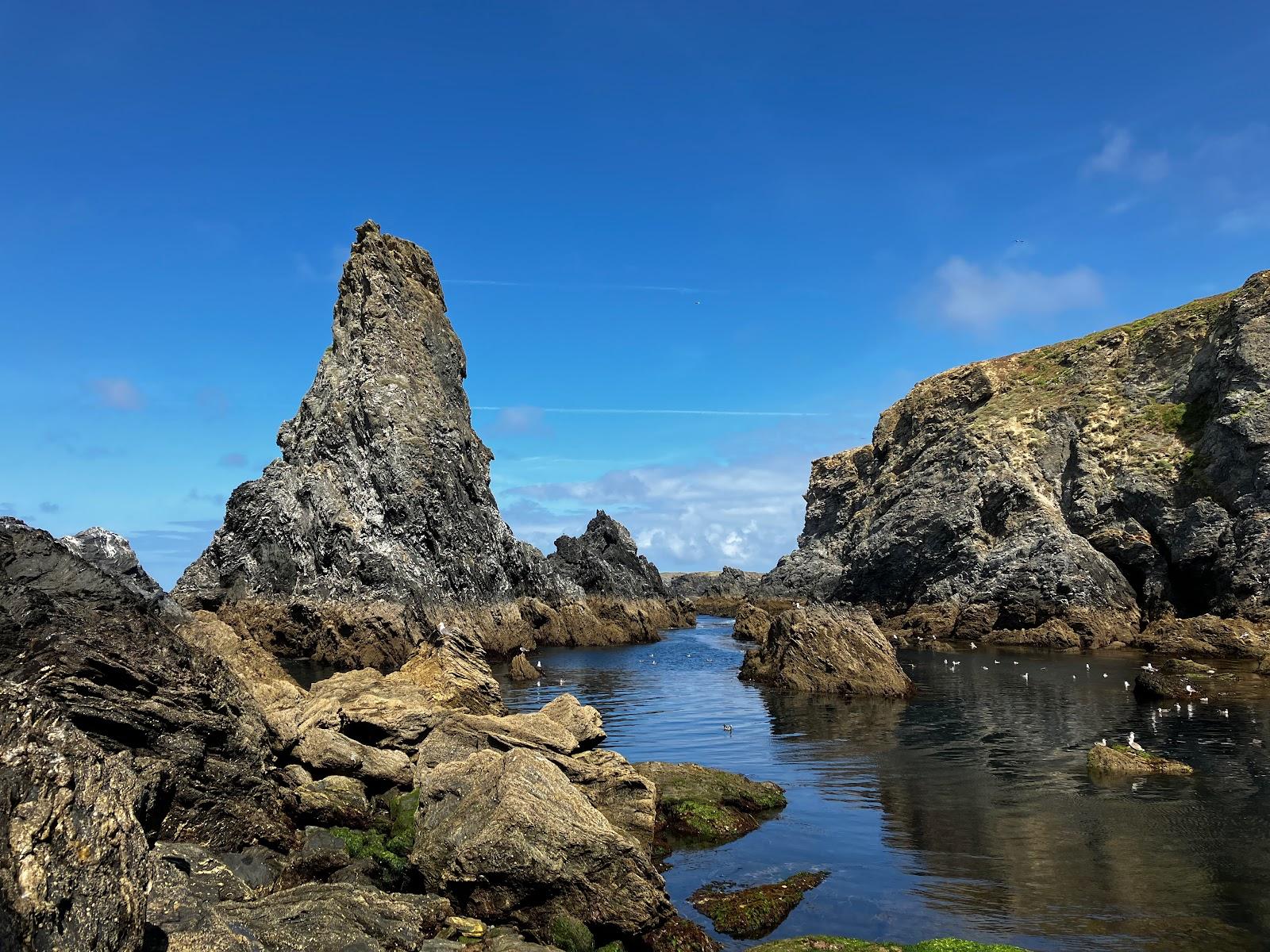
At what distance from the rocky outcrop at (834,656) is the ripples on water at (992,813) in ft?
6.56

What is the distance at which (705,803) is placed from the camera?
83.8ft

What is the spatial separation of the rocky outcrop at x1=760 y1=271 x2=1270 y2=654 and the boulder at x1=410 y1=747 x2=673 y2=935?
61.7m

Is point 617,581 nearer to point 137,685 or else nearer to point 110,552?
point 110,552

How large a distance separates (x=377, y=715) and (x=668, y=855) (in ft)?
35.5

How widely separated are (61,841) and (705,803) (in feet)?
64.2

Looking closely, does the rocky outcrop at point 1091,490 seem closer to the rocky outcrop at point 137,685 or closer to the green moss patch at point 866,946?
the green moss patch at point 866,946

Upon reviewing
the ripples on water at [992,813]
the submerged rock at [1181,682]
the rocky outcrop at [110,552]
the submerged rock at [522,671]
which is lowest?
→ the ripples on water at [992,813]

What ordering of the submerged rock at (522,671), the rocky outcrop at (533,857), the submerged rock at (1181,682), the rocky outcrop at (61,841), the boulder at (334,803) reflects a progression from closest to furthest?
the rocky outcrop at (61,841) < the rocky outcrop at (533,857) < the boulder at (334,803) < the submerged rock at (1181,682) < the submerged rock at (522,671)

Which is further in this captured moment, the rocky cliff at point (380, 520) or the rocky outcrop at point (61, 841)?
the rocky cliff at point (380, 520)

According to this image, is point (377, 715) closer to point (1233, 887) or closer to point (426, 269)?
point (1233, 887)

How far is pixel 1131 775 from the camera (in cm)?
2975

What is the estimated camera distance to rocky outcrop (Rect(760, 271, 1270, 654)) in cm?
7375

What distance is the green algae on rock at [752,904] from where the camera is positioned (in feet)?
57.7

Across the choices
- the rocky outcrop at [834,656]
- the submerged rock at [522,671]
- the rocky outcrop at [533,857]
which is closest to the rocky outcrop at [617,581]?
the submerged rock at [522,671]
